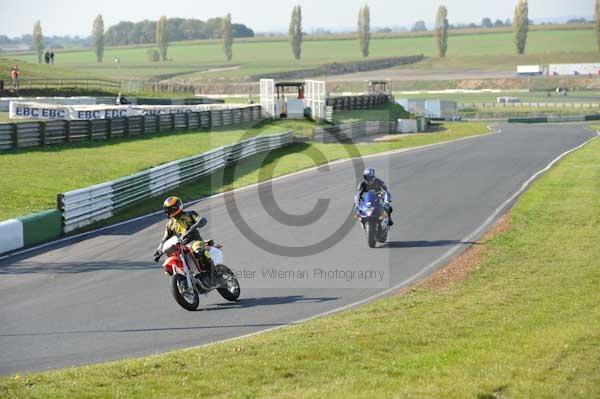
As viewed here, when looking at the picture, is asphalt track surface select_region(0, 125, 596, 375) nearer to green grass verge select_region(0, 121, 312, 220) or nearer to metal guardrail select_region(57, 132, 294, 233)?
metal guardrail select_region(57, 132, 294, 233)

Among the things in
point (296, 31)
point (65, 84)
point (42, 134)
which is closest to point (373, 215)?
point (42, 134)

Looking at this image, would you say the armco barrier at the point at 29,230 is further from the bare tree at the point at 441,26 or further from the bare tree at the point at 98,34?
the bare tree at the point at 98,34

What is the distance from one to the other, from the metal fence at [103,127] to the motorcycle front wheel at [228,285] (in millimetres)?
21989

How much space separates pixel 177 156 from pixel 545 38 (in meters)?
162

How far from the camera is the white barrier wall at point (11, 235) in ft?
66.2

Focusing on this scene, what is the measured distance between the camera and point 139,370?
10.4m

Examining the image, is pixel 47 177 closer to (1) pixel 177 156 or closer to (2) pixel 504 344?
(1) pixel 177 156

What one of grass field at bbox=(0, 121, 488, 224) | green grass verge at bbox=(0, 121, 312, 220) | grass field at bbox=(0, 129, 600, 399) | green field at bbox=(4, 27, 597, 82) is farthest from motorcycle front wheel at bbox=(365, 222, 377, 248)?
green field at bbox=(4, 27, 597, 82)

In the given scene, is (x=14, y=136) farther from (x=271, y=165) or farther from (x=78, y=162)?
(x=271, y=165)

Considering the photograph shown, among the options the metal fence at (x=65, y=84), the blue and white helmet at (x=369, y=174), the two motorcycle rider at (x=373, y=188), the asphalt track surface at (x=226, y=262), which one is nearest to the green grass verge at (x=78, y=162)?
the asphalt track surface at (x=226, y=262)

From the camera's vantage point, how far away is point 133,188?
90.1ft

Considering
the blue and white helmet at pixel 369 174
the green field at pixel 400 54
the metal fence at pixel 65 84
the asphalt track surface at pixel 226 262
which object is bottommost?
the asphalt track surface at pixel 226 262

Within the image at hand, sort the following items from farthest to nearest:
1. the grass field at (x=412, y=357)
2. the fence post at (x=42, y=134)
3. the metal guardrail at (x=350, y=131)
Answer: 1. the metal guardrail at (x=350, y=131)
2. the fence post at (x=42, y=134)
3. the grass field at (x=412, y=357)

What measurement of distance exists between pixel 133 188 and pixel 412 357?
700 inches
